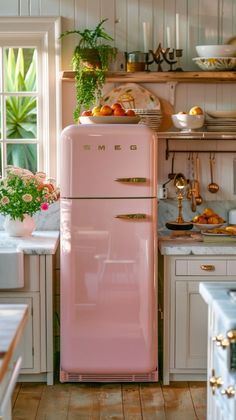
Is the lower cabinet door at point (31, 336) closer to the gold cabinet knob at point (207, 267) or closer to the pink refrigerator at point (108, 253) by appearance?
the pink refrigerator at point (108, 253)

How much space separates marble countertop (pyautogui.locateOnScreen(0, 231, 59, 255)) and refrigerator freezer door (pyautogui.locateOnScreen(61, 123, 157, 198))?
1.10 ft

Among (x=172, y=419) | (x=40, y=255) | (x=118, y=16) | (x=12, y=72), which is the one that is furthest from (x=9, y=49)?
(x=172, y=419)

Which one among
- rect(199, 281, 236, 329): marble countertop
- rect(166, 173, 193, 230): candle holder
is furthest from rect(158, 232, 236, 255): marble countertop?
rect(199, 281, 236, 329): marble countertop

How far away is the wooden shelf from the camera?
473 centimetres

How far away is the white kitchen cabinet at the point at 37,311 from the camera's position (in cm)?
430

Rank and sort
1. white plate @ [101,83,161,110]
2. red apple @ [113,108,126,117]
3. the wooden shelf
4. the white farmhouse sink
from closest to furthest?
the white farmhouse sink
red apple @ [113,108,126,117]
the wooden shelf
white plate @ [101,83,161,110]

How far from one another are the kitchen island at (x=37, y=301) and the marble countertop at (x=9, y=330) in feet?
5.55

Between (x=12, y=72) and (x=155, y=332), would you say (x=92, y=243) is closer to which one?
(x=155, y=332)

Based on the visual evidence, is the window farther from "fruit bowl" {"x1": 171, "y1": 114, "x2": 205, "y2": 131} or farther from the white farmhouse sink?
the white farmhouse sink

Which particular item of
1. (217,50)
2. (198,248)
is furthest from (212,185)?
(217,50)

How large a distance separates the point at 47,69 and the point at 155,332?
71.7 inches

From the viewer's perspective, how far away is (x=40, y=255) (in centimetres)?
429

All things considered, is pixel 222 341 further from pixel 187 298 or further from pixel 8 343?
pixel 187 298

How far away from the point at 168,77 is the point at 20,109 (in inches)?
39.9
